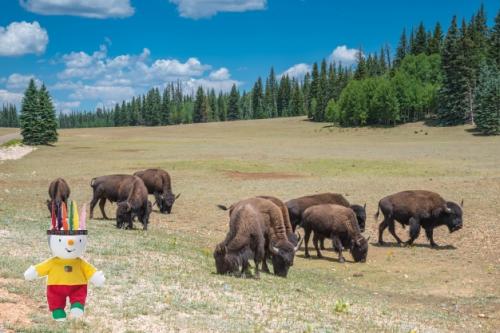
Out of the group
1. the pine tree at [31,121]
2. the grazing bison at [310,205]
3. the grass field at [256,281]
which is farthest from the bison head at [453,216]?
the pine tree at [31,121]

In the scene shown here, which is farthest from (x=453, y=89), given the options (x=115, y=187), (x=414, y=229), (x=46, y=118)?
(x=115, y=187)

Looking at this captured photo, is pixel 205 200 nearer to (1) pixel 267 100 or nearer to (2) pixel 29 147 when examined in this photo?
(2) pixel 29 147

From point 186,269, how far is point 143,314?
12.9ft

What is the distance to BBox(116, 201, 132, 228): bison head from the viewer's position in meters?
18.8

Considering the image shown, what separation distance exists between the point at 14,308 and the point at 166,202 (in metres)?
16.9

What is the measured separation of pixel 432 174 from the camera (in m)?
37.7

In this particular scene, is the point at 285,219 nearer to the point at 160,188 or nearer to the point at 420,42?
the point at 160,188

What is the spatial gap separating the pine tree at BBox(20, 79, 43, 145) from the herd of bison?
60090 mm

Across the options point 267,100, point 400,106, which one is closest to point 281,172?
point 400,106

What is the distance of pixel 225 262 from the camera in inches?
492

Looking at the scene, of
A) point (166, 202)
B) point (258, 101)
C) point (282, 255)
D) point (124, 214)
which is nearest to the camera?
point (282, 255)

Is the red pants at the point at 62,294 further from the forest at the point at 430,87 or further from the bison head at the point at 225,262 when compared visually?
the forest at the point at 430,87

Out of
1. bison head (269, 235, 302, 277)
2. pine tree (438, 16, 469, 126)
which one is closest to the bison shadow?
bison head (269, 235, 302, 277)

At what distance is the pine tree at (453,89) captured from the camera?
87.1m
